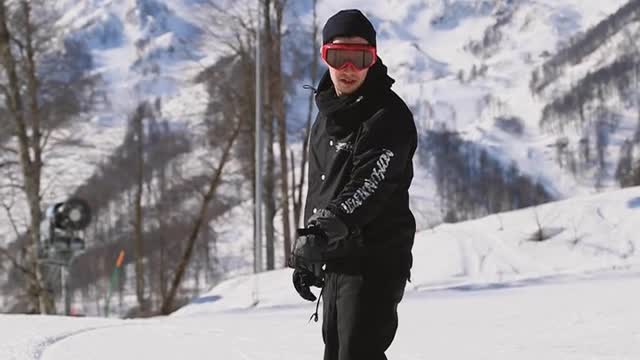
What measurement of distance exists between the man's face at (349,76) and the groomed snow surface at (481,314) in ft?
8.67

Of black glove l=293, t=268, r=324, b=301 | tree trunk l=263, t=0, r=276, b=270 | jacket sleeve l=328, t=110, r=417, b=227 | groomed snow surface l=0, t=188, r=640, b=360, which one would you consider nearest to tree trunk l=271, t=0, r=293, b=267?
tree trunk l=263, t=0, r=276, b=270

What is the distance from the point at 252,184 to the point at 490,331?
1418cm

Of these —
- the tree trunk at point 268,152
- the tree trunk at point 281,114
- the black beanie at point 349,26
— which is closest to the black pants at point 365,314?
the black beanie at point 349,26

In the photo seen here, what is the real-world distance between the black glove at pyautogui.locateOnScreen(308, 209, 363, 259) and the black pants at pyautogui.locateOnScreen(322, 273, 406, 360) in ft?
0.30

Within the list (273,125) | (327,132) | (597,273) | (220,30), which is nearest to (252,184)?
(273,125)

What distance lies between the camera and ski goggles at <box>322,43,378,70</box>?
2797mm

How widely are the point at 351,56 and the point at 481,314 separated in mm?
4636

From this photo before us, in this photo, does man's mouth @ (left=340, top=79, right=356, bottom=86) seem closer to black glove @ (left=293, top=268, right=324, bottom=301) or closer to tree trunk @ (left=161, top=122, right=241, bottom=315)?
black glove @ (left=293, top=268, right=324, bottom=301)

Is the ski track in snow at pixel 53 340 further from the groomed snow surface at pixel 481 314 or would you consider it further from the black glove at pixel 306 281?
the black glove at pixel 306 281

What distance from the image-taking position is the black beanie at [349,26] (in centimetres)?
285

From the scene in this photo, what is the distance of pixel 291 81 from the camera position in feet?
61.8

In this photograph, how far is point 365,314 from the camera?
2.69m

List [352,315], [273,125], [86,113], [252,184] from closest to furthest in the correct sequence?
[352,315] < [86,113] < [273,125] < [252,184]

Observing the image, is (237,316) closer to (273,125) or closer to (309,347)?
(309,347)
